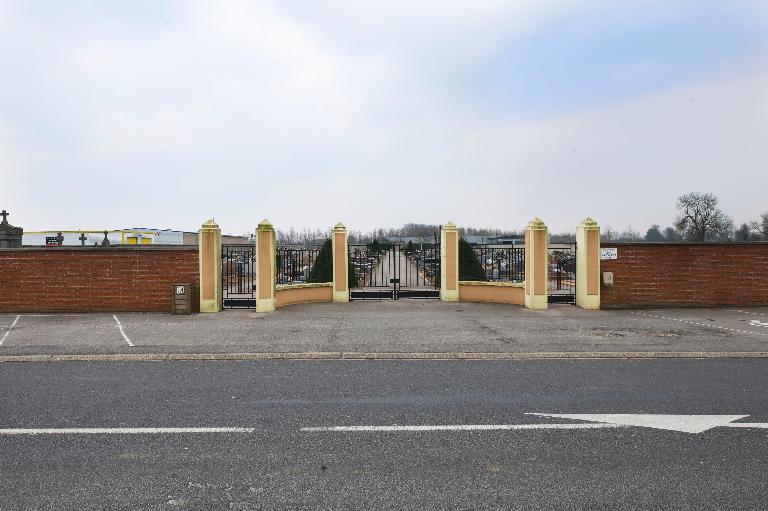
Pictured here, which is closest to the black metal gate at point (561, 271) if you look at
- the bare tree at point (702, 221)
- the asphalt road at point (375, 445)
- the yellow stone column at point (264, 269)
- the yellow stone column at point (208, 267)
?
the yellow stone column at point (264, 269)

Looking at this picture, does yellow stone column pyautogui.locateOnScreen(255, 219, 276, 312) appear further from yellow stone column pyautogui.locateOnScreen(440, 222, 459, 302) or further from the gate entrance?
Result: yellow stone column pyautogui.locateOnScreen(440, 222, 459, 302)

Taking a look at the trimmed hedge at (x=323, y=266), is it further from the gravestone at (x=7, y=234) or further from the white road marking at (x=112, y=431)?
the white road marking at (x=112, y=431)

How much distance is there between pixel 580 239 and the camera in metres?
16.2

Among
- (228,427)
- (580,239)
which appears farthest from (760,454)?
(580,239)

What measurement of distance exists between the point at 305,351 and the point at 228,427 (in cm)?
414

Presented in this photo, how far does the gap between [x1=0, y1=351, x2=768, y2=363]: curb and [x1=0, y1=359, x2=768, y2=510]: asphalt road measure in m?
1.25

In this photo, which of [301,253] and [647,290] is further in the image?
[301,253]

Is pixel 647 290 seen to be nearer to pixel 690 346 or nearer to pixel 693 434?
pixel 690 346

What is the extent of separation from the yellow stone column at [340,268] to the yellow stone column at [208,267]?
12.7 ft

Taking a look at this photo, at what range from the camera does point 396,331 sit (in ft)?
38.3

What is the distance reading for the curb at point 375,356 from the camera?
9023mm

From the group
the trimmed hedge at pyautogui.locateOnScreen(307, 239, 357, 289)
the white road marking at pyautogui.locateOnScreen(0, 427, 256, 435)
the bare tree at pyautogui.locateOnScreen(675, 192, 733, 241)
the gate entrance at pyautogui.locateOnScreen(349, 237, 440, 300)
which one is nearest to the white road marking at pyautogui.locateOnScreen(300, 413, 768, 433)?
the white road marking at pyautogui.locateOnScreen(0, 427, 256, 435)

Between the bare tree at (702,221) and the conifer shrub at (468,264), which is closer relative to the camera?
the conifer shrub at (468,264)

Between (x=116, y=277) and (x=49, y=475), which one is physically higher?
(x=116, y=277)
